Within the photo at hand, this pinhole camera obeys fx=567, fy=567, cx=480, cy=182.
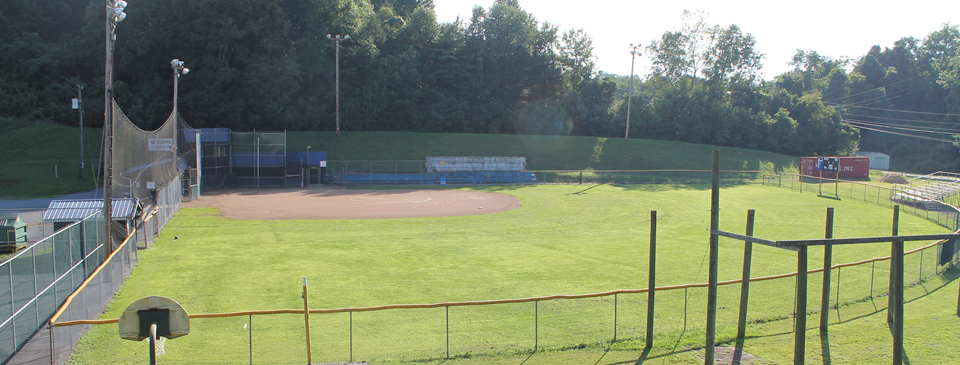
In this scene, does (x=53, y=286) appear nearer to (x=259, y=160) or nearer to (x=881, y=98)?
(x=259, y=160)

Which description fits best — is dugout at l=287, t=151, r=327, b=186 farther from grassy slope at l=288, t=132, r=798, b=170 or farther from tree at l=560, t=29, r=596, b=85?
tree at l=560, t=29, r=596, b=85

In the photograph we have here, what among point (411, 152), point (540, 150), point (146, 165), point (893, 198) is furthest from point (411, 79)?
point (893, 198)

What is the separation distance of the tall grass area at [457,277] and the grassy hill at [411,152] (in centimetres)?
2236

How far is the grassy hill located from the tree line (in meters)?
3.52

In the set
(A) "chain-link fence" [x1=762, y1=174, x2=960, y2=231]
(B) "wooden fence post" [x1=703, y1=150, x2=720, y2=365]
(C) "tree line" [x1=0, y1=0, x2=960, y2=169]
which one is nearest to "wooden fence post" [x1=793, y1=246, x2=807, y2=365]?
(B) "wooden fence post" [x1=703, y1=150, x2=720, y2=365]

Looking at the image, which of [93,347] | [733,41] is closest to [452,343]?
[93,347]

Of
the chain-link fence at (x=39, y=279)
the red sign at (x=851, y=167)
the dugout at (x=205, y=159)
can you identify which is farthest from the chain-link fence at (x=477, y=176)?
the chain-link fence at (x=39, y=279)

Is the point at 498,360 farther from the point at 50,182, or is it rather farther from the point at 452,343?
the point at 50,182

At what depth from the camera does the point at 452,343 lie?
11891 millimetres

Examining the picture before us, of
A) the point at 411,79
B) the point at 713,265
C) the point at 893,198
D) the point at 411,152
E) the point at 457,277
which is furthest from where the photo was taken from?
the point at 411,79

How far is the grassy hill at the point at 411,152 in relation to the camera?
4428cm

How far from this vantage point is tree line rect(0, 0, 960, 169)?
55.2 m

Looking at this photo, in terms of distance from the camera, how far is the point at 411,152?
60.1 meters

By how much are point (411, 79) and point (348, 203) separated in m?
37.4
